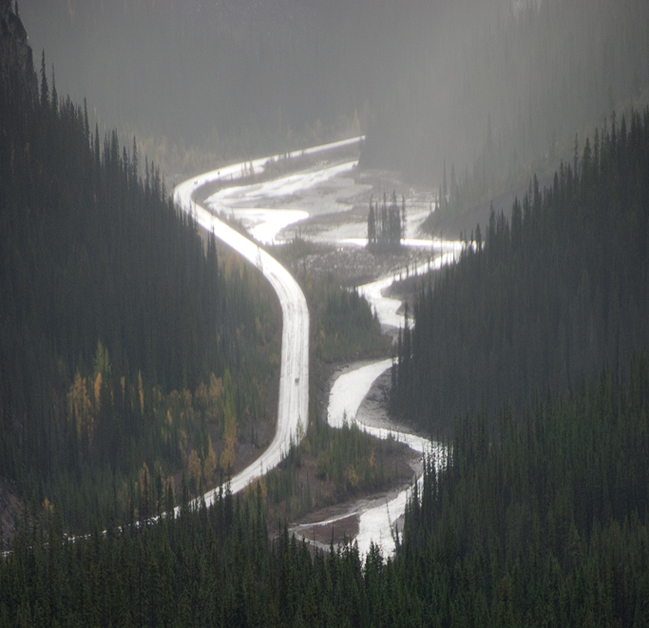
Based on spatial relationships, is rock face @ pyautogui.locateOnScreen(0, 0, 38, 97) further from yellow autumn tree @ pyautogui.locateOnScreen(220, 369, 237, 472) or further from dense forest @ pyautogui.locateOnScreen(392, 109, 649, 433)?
dense forest @ pyautogui.locateOnScreen(392, 109, 649, 433)

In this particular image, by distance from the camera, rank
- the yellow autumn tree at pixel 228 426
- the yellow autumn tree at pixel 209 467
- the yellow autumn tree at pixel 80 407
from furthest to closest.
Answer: the yellow autumn tree at pixel 228 426, the yellow autumn tree at pixel 80 407, the yellow autumn tree at pixel 209 467

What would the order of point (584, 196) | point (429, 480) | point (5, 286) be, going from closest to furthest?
point (429, 480) < point (5, 286) < point (584, 196)

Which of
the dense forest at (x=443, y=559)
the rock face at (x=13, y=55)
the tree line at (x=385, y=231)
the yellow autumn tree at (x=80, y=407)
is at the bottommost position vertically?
the dense forest at (x=443, y=559)

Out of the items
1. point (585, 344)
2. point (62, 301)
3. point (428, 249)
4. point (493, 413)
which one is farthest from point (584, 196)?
point (62, 301)

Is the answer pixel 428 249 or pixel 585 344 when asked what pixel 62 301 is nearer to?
pixel 585 344

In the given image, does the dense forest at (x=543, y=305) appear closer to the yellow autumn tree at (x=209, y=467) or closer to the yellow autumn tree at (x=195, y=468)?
the yellow autumn tree at (x=209, y=467)

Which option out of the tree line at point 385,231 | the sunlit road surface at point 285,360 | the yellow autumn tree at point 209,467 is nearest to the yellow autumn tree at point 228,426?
the yellow autumn tree at point 209,467
